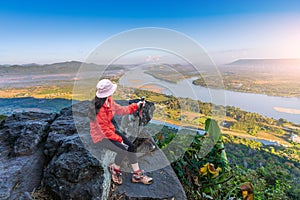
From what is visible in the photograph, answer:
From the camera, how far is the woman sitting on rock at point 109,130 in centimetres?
213

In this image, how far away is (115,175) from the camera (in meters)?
2.23

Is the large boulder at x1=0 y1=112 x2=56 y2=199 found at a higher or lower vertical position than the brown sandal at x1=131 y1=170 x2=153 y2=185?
higher

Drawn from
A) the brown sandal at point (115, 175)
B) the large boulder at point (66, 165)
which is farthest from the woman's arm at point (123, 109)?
the brown sandal at point (115, 175)

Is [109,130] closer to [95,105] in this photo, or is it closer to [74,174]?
[95,105]

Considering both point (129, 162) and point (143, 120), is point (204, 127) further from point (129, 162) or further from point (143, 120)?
point (129, 162)

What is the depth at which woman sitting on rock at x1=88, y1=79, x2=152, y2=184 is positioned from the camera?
2.13 m

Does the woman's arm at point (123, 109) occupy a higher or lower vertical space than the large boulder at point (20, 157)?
higher

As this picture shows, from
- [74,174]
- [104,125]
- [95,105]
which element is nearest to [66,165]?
[74,174]

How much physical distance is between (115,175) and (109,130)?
57 cm

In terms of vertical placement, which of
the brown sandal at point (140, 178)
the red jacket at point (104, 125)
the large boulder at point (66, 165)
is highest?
the red jacket at point (104, 125)

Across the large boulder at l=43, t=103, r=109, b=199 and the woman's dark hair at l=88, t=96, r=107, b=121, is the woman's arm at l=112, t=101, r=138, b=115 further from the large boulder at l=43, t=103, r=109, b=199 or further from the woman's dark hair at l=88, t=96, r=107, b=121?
the large boulder at l=43, t=103, r=109, b=199

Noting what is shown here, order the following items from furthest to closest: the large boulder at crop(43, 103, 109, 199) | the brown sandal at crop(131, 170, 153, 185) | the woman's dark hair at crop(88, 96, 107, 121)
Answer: the brown sandal at crop(131, 170, 153, 185) → the woman's dark hair at crop(88, 96, 107, 121) → the large boulder at crop(43, 103, 109, 199)

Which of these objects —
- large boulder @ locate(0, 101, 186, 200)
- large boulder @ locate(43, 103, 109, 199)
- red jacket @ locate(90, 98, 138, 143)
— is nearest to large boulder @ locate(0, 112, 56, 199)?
large boulder @ locate(0, 101, 186, 200)

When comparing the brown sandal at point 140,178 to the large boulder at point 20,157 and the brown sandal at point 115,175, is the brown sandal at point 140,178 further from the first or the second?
the large boulder at point 20,157
